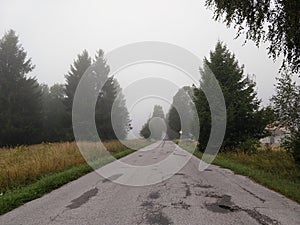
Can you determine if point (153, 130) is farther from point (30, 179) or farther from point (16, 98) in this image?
point (30, 179)

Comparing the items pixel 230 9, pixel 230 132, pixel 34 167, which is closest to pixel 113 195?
pixel 34 167

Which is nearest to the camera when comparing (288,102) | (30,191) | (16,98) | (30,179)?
(30,191)

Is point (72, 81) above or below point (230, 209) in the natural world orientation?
above

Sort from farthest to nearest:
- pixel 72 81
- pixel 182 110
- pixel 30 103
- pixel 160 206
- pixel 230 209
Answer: pixel 182 110
pixel 72 81
pixel 30 103
pixel 160 206
pixel 230 209

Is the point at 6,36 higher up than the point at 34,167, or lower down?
higher up

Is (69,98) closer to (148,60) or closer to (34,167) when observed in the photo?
(148,60)

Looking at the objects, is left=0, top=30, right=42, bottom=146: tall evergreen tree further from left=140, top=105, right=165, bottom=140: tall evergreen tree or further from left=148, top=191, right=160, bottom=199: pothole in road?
left=140, top=105, right=165, bottom=140: tall evergreen tree

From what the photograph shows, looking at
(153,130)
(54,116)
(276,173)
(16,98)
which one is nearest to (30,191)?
(276,173)

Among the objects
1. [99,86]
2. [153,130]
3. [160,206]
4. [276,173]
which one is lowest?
[160,206]

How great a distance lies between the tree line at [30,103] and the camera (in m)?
27.8

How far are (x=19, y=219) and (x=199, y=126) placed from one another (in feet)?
59.0

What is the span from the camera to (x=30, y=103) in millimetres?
30531

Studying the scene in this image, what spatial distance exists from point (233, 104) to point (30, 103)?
24731mm

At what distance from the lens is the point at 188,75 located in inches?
654
